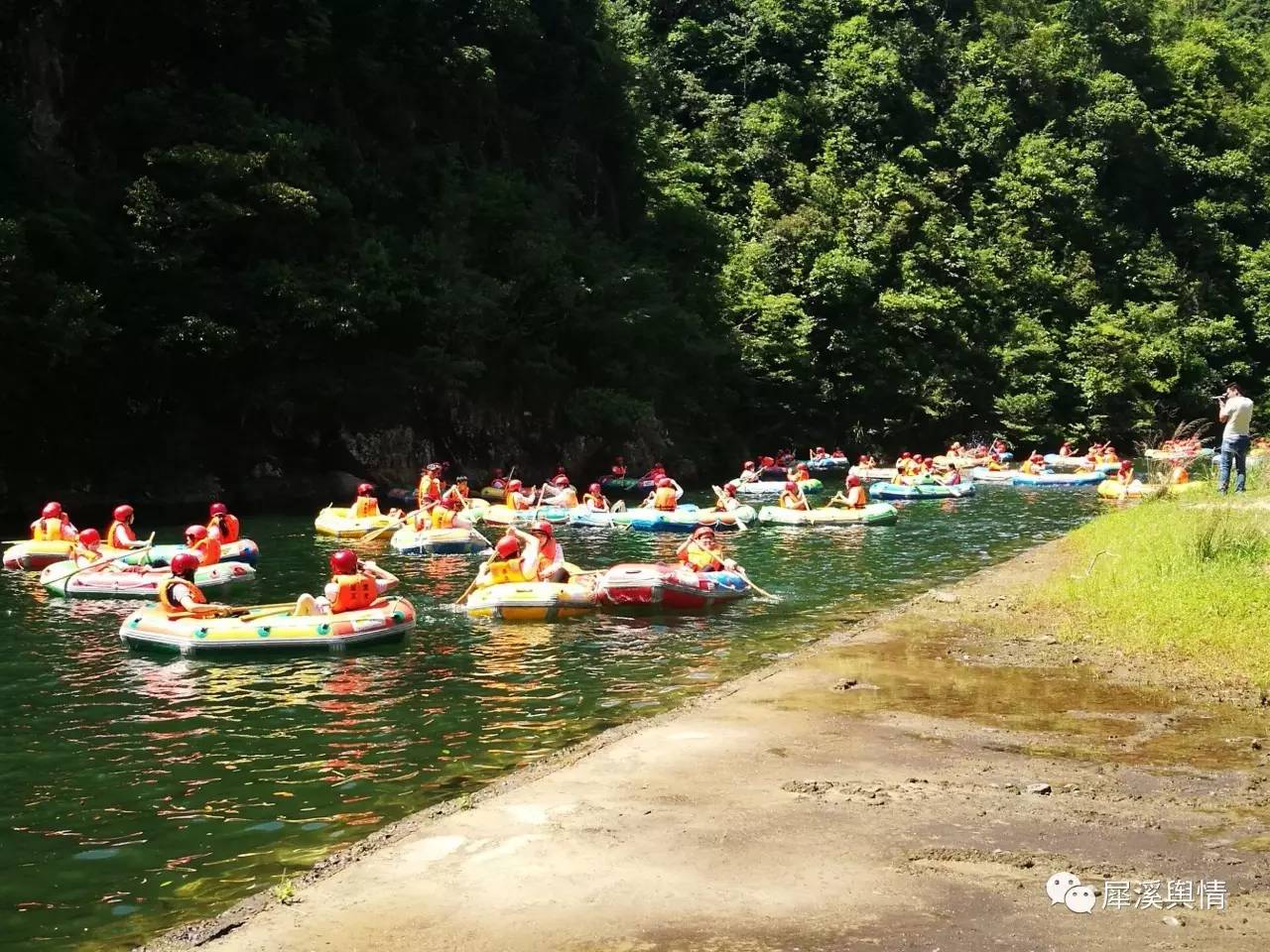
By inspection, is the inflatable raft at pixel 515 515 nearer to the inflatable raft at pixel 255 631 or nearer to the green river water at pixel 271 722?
the green river water at pixel 271 722

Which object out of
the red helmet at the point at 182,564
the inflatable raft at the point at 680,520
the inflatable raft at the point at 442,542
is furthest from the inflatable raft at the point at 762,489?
the red helmet at the point at 182,564

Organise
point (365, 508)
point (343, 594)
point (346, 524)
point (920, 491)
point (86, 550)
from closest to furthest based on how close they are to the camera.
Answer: point (343, 594) < point (86, 550) < point (346, 524) < point (365, 508) < point (920, 491)

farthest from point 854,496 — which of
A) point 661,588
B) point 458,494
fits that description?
point 661,588

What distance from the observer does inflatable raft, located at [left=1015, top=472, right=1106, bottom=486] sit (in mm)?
36562

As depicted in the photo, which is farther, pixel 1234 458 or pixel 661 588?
pixel 1234 458

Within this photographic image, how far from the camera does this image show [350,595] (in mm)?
14305

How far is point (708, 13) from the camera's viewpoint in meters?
58.2

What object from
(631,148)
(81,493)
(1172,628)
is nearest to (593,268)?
(631,148)

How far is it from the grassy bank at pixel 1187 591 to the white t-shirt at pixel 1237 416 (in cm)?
170

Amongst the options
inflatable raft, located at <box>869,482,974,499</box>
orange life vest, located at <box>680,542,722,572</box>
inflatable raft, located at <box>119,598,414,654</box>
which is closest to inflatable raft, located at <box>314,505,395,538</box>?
orange life vest, located at <box>680,542,722,572</box>

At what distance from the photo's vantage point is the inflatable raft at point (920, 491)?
107 feet

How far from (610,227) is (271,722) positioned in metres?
35.2

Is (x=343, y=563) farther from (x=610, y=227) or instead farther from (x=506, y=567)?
(x=610, y=227)

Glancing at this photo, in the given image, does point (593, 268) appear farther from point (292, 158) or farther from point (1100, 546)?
point (1100, 546)
